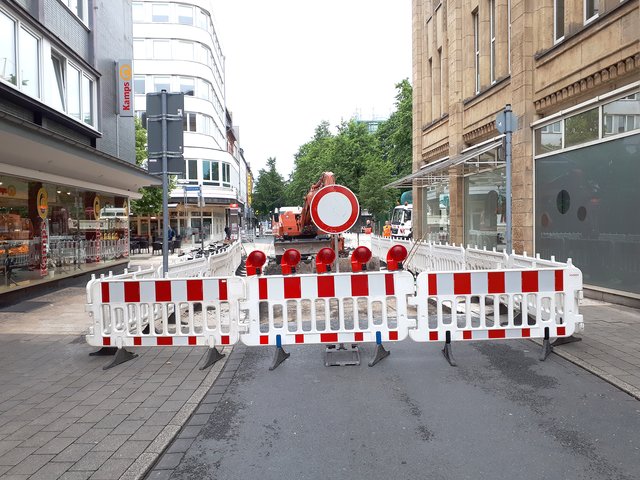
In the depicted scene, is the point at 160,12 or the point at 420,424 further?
the point at 160,12

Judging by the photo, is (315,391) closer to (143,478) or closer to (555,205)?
(143,478)

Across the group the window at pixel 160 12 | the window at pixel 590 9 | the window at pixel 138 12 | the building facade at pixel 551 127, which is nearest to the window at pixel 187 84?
the window at pixel 160 12

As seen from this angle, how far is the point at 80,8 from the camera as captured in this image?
14836mm

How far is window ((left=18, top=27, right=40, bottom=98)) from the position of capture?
36.4 feet

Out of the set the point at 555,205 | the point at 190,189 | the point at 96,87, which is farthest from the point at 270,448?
the point at 190,189

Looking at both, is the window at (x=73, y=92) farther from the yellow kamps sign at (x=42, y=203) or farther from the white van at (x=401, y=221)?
the white van at (x=401, y=221)

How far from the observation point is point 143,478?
10.8 ft

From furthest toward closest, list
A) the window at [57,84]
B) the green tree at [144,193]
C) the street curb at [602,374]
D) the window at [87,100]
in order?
1. the green tree at [144,193]
2. the window at [87,100]
3. the window at [57,84]
4. the street curb at [602,374]

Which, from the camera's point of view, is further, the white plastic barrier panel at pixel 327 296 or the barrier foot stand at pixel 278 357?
the white plastic barrier panel at pixel 327 296

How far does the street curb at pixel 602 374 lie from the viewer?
185 inches

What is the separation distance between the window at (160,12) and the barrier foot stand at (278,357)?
43.8 metres

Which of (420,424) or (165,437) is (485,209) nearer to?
(420,424)

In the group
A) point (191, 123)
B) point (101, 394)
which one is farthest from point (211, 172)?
point (101, 394)

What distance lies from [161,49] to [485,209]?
35.9m
